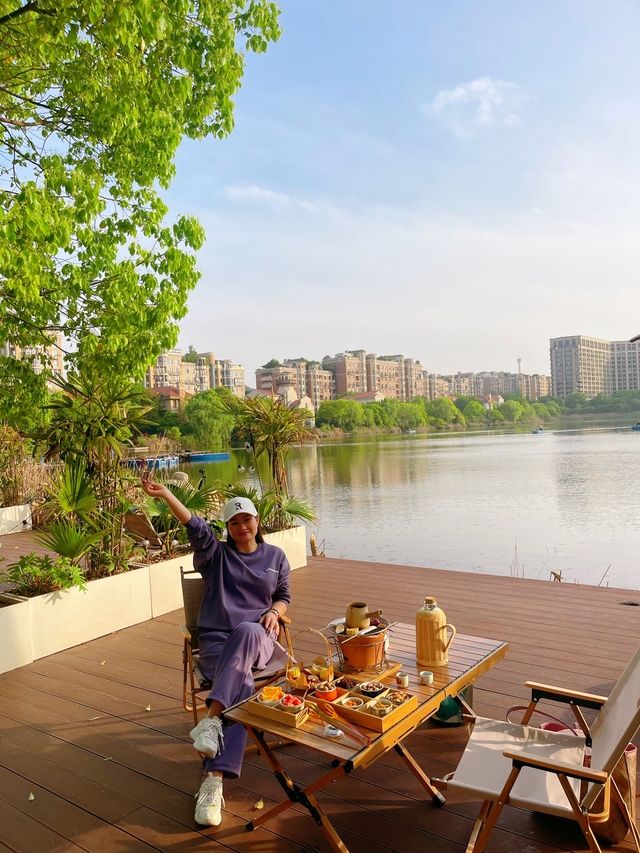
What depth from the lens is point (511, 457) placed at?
35344 mm

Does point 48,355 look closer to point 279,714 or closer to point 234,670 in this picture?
point 234,670

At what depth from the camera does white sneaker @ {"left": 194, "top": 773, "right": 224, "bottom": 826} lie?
233 centimetres

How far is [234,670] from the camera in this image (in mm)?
2580

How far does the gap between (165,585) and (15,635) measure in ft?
4.32

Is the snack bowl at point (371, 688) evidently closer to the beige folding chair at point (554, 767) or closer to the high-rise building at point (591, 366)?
the beige folding chair at point (554, 767)

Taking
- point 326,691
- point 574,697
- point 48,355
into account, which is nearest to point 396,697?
point 326,691

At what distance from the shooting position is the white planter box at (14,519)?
9219mm

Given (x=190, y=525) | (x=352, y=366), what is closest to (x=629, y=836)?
(x=190, y=525)

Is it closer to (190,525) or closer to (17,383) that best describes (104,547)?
(17,383)

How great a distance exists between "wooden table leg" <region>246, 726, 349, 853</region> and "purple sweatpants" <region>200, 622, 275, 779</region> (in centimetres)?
25

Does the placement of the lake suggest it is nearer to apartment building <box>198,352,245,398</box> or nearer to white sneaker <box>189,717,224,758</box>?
white sneaker <box>189,717,224,758</box>

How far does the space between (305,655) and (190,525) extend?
5.04 ft

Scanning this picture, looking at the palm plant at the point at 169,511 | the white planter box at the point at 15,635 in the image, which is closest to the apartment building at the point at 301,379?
the palm plant at the point at 169,511

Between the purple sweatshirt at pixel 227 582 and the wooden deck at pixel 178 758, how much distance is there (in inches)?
24.5
